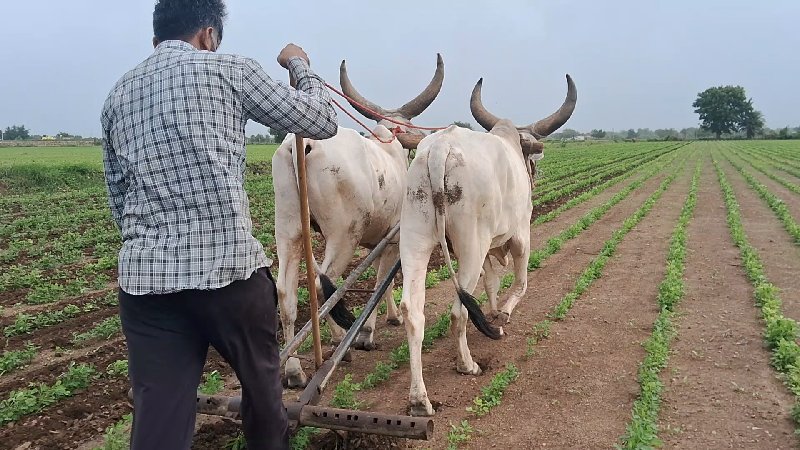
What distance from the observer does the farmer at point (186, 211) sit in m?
2.29

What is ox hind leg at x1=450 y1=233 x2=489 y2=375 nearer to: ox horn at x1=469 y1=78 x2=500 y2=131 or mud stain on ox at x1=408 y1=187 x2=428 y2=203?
mud stain on ox at x1=408 y1=187 x2=428 y2=203

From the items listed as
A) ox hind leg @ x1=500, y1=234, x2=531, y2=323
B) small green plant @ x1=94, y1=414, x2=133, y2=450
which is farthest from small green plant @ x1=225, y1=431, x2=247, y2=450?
ox hind leg @ x1=500, y1=234, x2=531, y2=323

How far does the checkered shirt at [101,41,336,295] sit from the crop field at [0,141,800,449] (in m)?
2.01

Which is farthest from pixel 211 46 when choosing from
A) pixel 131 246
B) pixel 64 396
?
pixel 64 396

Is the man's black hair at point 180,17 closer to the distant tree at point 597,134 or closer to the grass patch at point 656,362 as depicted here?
the grass patch at point 656,362

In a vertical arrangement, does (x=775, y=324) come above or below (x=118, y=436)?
above

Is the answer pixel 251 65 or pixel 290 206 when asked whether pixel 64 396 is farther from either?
pixel 251 65

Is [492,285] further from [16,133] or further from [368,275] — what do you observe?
[16,133]

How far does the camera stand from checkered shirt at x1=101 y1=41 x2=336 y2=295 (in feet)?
7.50

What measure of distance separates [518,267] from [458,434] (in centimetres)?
250

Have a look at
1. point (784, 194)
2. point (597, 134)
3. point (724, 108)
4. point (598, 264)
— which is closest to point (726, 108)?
point (724, 108)

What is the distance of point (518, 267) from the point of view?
6.34m

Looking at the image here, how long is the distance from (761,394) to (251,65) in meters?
4.52

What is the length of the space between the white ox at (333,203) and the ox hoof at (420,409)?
0.84 m
